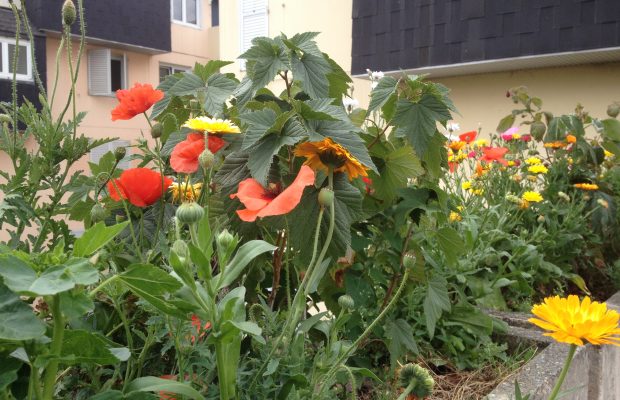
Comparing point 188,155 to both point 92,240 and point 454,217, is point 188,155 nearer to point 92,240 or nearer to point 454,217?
point 92,240

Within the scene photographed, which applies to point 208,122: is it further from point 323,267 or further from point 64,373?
point 64,373

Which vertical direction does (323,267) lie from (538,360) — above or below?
above

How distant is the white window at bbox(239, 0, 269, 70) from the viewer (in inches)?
320

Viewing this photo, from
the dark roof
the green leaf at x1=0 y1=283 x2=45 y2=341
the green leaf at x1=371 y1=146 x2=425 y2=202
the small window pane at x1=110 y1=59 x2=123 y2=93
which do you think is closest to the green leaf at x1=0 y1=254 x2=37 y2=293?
the green leaf at x1=0 y1=283 x2=45 y2=341

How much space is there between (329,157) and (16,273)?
1.29 feet

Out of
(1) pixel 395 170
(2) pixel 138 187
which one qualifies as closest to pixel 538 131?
(1) pixel 395 170

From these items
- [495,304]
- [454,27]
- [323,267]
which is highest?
[454,27]

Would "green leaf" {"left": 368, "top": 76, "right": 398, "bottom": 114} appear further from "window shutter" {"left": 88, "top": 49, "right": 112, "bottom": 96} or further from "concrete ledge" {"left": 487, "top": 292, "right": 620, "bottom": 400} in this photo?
"window shutter" {"left": 88, "top": 49, "right": 112, "bottom": 96}

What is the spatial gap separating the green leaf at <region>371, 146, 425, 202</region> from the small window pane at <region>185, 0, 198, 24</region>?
1323cm

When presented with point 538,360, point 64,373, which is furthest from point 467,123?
point 64,373

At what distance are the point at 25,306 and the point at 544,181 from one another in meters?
2.33

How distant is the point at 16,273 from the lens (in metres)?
0.39

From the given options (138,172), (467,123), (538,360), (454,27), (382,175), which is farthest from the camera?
(467,123)

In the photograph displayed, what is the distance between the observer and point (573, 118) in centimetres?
251
